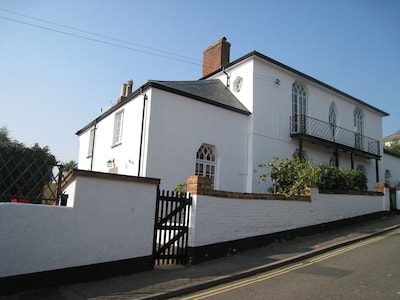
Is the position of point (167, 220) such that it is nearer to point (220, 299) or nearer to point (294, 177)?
point (220, 299)

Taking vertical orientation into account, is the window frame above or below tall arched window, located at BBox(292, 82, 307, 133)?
below

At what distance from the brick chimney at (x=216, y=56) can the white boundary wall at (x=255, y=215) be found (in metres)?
10.4

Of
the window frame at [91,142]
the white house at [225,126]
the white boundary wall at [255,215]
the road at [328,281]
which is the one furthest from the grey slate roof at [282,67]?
the road at [328,281]

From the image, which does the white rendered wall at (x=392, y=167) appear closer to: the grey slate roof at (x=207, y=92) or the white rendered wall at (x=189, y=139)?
the grey slate roof at (x=207, y=92)

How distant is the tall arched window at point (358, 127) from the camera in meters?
21.6

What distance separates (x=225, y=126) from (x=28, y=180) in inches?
384

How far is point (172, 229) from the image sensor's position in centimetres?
729

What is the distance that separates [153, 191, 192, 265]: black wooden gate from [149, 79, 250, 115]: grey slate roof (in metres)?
6.16

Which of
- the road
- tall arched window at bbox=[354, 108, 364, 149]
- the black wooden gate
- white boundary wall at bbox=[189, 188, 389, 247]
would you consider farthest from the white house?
the road

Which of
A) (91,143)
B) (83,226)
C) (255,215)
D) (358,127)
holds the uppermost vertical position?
(358,127)

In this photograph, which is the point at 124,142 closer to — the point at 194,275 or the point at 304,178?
the point at 304,178

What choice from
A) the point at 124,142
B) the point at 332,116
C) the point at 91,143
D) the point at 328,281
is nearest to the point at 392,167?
the point at 332,116

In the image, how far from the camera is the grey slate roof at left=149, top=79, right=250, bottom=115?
507 inches

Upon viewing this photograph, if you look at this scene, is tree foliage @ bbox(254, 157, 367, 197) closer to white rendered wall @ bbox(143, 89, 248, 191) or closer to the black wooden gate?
white rendered wall @ bbox(143, 89, 248, 191)
